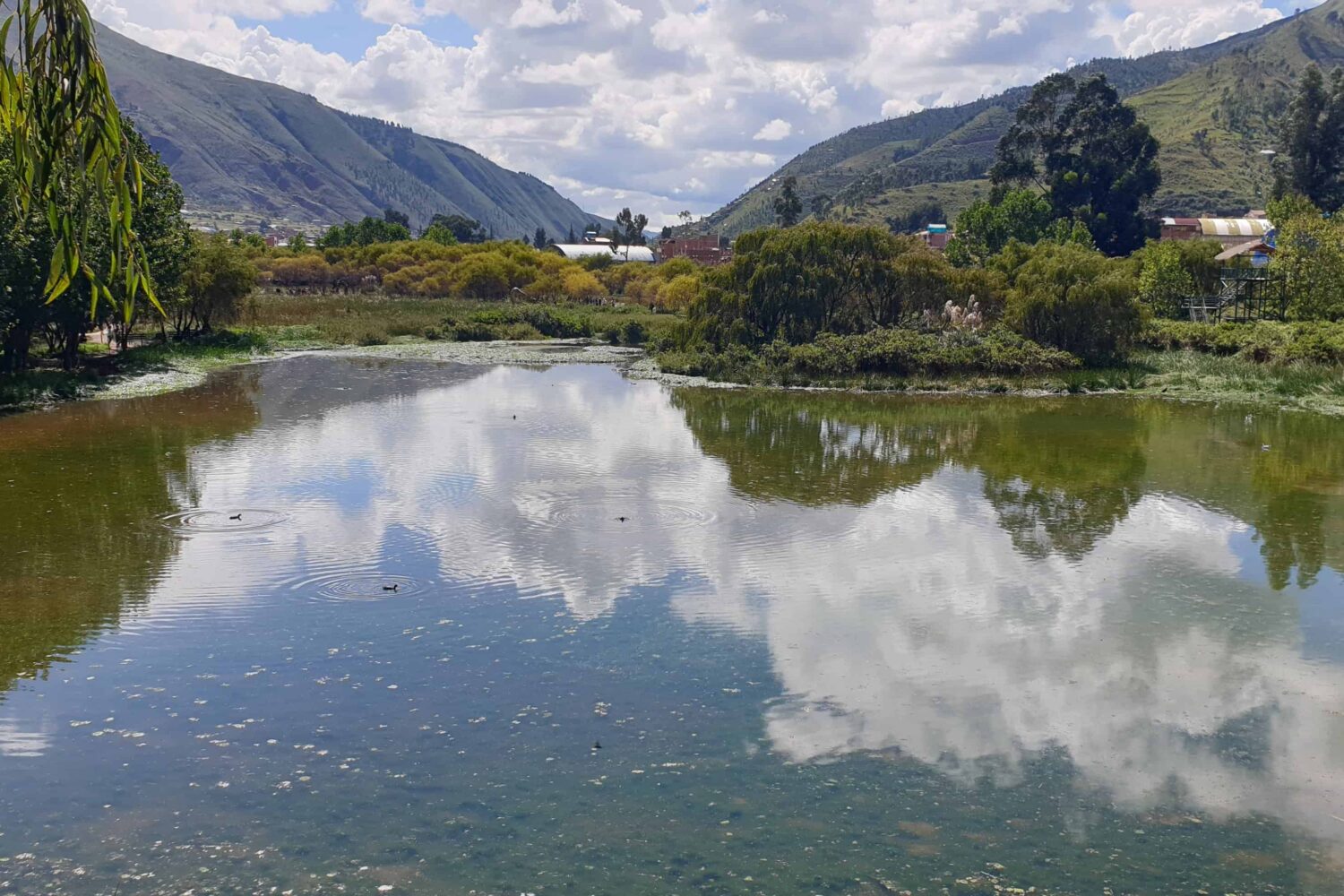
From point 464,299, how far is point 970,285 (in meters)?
50.7

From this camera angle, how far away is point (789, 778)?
10.2 meters

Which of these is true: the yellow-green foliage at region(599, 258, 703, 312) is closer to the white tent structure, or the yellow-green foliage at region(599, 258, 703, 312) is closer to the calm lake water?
the calm lake water

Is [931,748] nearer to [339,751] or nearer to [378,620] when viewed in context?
[339,751]

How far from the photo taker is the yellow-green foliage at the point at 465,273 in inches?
3661

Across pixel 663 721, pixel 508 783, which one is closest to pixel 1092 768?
pixel 663 721

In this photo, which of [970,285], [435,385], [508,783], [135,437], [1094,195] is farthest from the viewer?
[1094,195]

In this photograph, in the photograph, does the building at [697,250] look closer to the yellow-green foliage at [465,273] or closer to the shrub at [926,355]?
the yellow-green foliage at [465,273]

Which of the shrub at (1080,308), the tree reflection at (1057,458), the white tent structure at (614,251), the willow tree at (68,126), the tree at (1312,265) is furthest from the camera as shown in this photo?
the white tent structure at (614,251)

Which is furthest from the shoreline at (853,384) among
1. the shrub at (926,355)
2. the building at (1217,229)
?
the building at (1217,229)

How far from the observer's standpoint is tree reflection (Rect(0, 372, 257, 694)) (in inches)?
553

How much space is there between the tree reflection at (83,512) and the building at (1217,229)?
8852 cm

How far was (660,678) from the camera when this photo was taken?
40.9ft

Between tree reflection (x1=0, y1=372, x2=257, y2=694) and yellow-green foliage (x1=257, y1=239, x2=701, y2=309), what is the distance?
58.1 m

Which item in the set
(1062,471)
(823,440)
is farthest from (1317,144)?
(1062,471)
